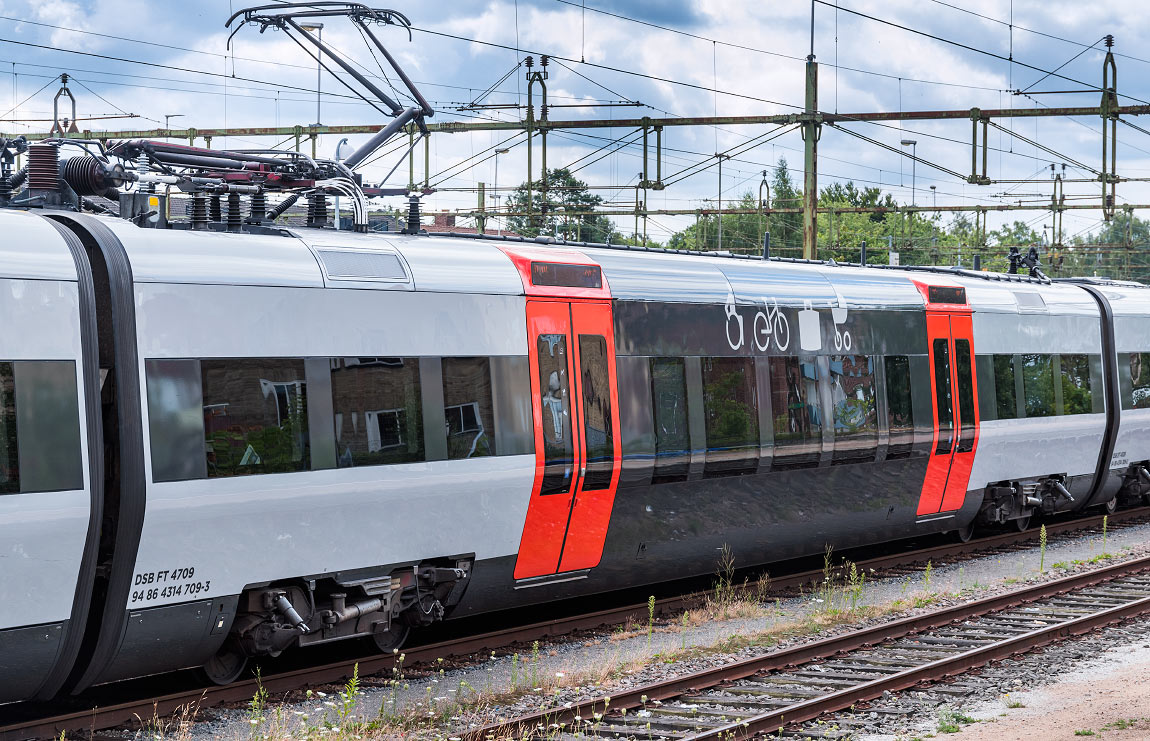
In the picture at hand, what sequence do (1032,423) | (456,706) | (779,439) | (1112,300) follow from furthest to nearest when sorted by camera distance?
1. (1112,300)
2. (1032,423)
3. (779,439)
4. (456,706)

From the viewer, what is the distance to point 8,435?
26.9ft

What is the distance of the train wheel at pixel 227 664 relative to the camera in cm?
992

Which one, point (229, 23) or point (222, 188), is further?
point (229, 23)

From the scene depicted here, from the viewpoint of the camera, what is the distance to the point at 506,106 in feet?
94.6

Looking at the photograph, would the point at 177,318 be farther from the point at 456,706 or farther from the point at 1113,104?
the point at 1113,104

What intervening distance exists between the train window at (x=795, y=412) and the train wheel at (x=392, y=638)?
4.59 m

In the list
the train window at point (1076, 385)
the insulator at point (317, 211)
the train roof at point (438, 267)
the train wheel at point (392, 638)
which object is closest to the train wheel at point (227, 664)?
the train wheel at point (392, 638)

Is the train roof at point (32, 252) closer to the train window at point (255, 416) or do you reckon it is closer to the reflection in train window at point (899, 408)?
the train window at point (255, 416)

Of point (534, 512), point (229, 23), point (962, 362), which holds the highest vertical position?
point (229, 23)

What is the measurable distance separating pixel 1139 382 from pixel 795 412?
369 inches

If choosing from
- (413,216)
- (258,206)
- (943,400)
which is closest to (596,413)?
(413,216)

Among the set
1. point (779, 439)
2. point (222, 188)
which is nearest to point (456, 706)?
point (222, 188)

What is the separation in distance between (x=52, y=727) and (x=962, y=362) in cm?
1204

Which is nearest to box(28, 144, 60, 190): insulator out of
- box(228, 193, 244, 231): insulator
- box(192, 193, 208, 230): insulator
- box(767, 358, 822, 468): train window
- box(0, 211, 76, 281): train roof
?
box(192, 193, 208, 230): insulator
